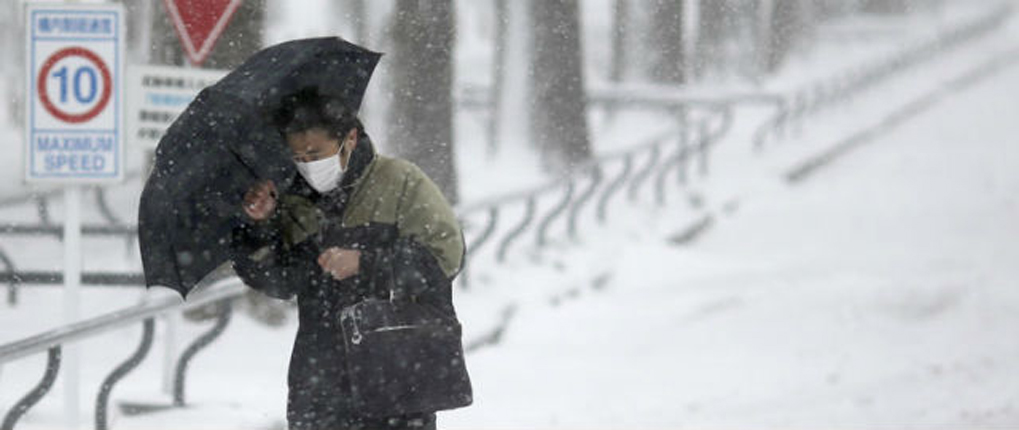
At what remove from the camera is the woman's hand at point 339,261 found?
5035 mm

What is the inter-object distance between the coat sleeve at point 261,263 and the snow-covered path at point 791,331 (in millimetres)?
4630

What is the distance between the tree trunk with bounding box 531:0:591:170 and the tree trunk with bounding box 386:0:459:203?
23.6ft

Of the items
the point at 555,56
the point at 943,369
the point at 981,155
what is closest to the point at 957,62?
the point at 981,155

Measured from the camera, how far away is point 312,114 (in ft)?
A: 16.6

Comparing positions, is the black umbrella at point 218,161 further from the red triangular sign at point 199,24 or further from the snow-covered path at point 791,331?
the red triangular sign at point 199,24

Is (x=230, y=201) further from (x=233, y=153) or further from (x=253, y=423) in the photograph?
(x=253, y=423)

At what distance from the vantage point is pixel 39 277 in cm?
1071

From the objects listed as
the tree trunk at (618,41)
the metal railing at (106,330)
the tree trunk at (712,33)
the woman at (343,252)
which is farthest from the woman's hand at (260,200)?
the tree trunk at (712,33)

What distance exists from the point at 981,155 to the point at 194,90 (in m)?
21.5

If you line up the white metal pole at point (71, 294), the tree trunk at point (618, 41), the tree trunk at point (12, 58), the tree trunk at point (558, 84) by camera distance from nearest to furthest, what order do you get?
the white metal pole at point (71, 294) < the tree trunk at point (558, 84) < the tree trunk at point (12, 58) < the tree trunk at point (618, 41)

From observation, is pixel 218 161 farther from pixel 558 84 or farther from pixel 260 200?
pixel 558 84

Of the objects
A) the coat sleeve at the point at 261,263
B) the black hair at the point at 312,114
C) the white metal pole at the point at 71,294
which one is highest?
the black hair at the point at 312,114

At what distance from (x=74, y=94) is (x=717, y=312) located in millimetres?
6847

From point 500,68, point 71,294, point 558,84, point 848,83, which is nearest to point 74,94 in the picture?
point 71,294
